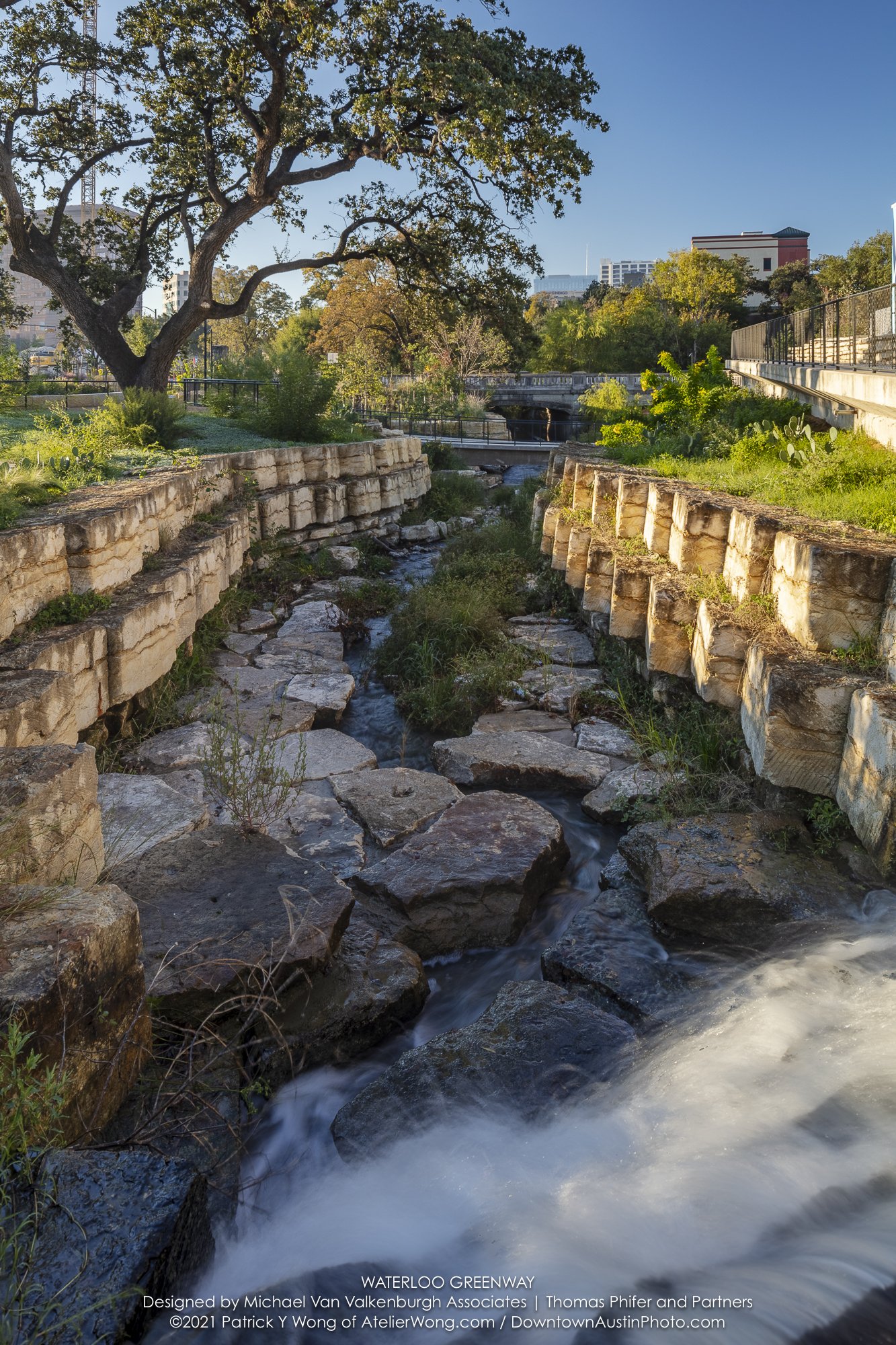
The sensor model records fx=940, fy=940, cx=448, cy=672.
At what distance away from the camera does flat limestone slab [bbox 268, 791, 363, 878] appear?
206 inches

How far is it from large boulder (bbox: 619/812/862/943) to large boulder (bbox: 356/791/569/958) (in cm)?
60

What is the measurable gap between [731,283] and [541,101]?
3733 centimetres

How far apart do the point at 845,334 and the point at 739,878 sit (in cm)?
1398

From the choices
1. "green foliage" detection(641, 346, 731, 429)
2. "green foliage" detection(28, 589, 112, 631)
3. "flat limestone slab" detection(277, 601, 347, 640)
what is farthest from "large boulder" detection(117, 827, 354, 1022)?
"green foliage" detection(641, 346, 731, 429)

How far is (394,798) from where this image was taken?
19.5 ft

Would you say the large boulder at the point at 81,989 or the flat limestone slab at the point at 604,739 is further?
the flat limestone slab at the point at 604,739

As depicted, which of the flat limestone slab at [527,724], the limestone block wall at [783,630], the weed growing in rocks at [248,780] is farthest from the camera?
the flat limestone slab at [527,724]

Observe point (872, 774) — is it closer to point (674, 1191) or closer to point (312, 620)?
point (674, 1191)

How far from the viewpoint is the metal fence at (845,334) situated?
13.6 meters

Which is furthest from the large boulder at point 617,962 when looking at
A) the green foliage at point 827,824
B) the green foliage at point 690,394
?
the green foliage at point 690,394

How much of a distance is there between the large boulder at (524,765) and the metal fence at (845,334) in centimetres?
840

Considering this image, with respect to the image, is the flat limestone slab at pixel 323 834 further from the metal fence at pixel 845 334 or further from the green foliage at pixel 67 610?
the metal fence at pixel 845 334

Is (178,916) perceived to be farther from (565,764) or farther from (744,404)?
(744,404)

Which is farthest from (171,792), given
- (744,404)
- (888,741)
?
(744,404)
